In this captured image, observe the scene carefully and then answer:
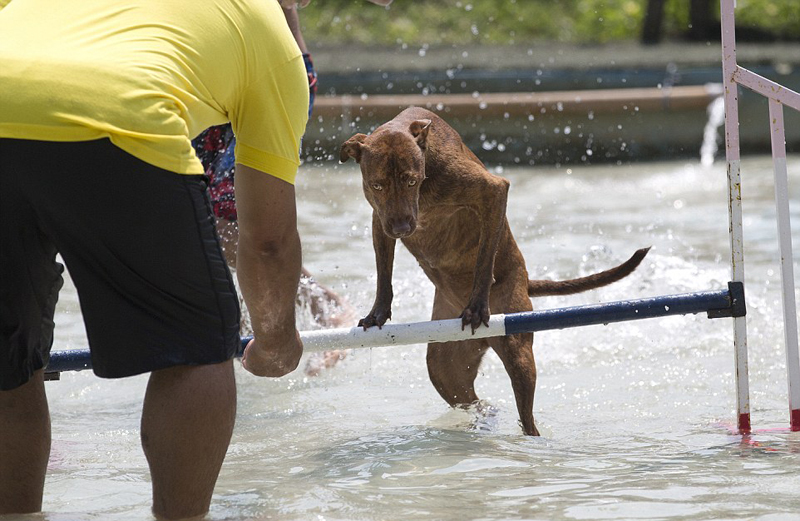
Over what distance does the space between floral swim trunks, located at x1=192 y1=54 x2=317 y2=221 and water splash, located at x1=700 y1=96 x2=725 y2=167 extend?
636cm

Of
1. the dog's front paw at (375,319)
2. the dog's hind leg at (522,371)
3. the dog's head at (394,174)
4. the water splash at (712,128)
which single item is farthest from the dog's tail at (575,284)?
the water splash at (712,128)

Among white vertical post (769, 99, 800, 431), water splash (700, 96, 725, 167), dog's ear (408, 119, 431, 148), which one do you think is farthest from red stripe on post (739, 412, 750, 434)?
water splash (700, 96, 725, 167)

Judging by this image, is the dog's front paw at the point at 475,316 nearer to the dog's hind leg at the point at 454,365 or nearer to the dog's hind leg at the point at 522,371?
the dog's hind leg at the point at 522,371

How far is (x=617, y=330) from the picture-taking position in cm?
507

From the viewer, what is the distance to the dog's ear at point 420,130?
3.22m

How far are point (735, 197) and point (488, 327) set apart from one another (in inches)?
32.7

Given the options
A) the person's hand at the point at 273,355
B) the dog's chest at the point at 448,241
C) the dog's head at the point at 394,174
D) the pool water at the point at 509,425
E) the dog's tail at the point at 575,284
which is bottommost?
the pool water at the point at 509,425

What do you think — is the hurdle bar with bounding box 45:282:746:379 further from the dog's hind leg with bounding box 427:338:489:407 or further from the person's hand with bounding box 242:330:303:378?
the dog's hind leg with bounding box 427:338:489:407

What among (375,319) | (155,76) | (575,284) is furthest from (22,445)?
(575,284)

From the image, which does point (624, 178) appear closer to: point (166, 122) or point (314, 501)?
point (314, 501)

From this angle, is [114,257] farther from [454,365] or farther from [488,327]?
[454,365]

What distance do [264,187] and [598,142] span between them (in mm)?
7789

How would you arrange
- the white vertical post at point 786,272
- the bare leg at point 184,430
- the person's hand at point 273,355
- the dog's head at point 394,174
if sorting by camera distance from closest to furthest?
the bare leg at point 184,430, the person's hand at point 273,355, the dog's head at point 394,174, the white vertical post at point 786,272

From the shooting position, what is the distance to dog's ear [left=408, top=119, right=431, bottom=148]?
3219 mm
